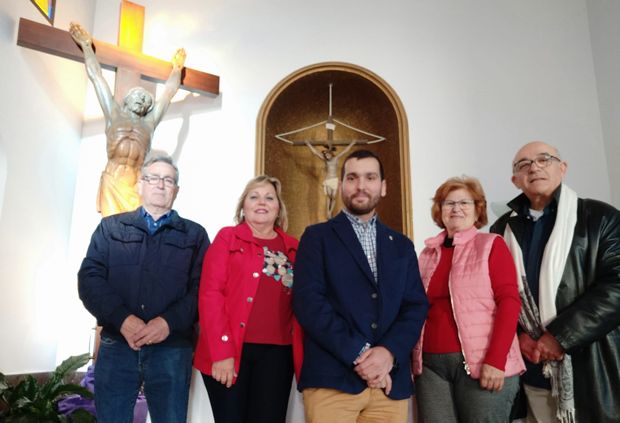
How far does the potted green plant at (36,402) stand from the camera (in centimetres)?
221

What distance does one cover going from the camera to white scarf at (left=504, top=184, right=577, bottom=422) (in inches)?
65.6

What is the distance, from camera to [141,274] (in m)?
1.75

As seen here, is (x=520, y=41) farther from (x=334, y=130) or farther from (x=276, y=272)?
(x=276, y=272)

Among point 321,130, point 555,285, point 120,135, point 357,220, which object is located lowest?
point 555,285

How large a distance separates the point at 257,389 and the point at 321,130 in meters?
2.89

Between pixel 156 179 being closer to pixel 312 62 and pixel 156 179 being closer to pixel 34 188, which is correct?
pixel 34 188

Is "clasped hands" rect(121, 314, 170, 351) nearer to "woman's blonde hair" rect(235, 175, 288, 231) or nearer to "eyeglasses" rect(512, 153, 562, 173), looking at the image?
"woman's blonde hair" rect(235, 175, 288, 231)

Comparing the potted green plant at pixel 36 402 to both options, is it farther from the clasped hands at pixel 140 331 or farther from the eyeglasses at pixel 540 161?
the eyeglasses at pixel 540 161

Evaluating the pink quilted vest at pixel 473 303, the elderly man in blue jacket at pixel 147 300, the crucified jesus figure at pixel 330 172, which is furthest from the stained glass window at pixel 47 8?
the pink quilted vest at pixel 473 303

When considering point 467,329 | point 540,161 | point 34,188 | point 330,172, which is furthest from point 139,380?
point 330,172

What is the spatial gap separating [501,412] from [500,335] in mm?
227

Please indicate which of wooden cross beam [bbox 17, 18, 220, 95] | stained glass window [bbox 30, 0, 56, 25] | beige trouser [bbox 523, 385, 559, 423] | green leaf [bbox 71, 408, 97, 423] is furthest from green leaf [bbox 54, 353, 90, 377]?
stained glass window [bbox 30, 0, 56, 25]

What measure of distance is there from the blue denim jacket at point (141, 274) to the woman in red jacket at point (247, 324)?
0.24 feet

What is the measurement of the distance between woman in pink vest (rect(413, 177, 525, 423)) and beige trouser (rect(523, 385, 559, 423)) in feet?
0.75
